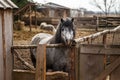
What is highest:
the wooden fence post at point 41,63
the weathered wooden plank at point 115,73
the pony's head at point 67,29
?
the pony's head at point 67,29

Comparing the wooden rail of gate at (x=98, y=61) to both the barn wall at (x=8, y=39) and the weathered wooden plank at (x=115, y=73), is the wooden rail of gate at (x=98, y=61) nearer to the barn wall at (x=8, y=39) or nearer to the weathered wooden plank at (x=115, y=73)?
the weathered wooden plank at (x=115, y=73)

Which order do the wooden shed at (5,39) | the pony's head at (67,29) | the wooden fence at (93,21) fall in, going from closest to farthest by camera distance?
1. the wooden shed at (5,39)
2. the pony's head at (67,29)
3. the wooden fence at (93,21)

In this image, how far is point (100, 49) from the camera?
413 centimetres

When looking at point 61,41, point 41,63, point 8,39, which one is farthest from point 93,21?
point 41,63

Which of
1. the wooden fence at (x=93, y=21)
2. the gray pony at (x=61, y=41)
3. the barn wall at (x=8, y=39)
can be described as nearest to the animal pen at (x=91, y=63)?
the barn wall at (x=8, y=39)

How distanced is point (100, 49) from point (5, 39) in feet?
4.49

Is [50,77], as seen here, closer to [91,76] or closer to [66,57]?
[91,76]

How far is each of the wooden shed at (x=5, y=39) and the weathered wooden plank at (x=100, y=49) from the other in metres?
1.10

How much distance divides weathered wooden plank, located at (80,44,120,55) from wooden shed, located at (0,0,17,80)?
3.59ft

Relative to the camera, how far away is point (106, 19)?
25.5m

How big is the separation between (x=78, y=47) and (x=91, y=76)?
0.46 m

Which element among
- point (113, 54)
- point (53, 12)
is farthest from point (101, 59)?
point (53, 12)

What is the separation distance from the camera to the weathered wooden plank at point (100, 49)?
406 centimetres

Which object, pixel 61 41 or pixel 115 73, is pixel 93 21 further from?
pixel 115 73
